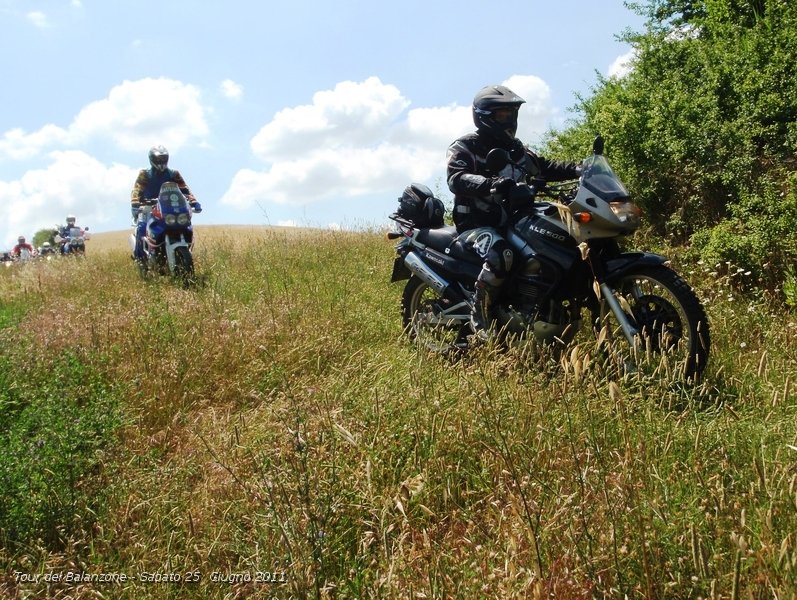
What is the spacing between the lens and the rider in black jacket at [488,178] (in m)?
4.53

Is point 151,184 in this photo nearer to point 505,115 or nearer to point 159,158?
point 159,158

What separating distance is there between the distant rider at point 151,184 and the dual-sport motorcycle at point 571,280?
5.71 m

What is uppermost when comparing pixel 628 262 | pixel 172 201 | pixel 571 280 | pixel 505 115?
pixel 505 115

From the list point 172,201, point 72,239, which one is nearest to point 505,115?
point 172,201

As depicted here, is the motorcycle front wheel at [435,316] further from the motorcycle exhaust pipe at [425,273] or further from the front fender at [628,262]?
the front fender at [628,262]

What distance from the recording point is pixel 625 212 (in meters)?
3.95

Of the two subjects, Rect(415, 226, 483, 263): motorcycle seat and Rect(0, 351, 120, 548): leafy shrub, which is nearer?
Rect(0, 351, 120, 548): leafy shrub

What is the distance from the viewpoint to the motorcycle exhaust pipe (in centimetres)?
519

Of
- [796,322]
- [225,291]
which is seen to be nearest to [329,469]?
[796,322]

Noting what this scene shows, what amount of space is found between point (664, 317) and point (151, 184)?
8270 mm

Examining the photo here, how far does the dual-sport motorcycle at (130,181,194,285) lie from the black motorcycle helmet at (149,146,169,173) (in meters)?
0.82

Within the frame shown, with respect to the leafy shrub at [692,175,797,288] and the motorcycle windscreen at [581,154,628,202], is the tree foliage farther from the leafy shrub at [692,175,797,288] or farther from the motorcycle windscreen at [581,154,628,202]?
the motorcycle windscreen at [581,154,628,202]

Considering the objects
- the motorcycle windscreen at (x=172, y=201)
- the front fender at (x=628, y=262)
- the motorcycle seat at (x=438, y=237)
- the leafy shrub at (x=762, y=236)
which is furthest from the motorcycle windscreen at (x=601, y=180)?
the motorcycle windscreen at (x=172, y=201)

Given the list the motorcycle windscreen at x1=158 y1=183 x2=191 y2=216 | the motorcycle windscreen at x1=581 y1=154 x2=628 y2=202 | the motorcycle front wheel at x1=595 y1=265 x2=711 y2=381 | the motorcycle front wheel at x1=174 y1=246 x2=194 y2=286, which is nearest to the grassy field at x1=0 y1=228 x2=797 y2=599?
the motorcycle front wheel at x1=595 y1=265 x2=711 y2=381
